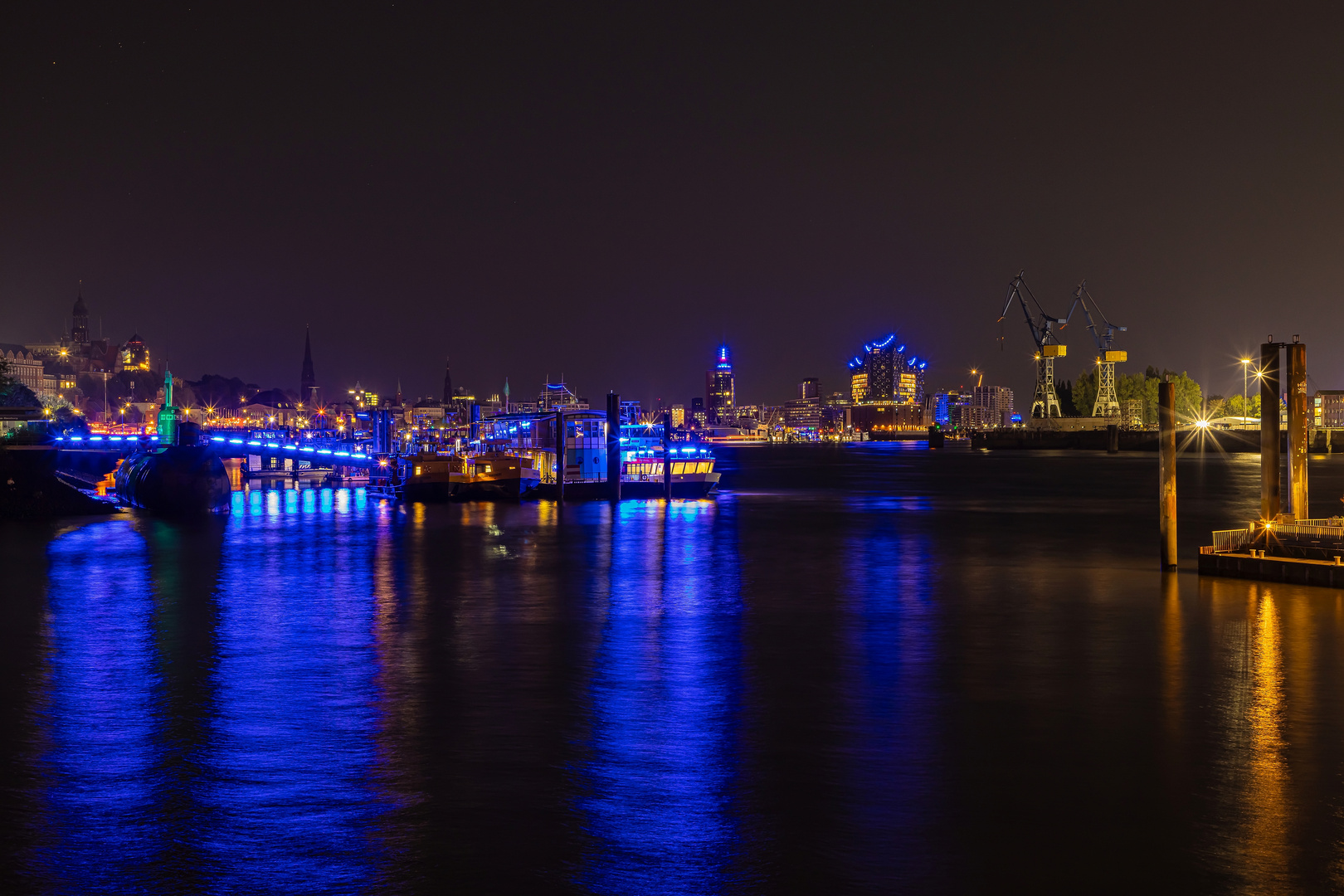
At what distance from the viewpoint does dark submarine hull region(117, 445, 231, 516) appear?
64000mm

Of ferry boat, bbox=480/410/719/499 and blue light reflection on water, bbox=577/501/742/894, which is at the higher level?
ferry boat, bbox=480/410/719/499

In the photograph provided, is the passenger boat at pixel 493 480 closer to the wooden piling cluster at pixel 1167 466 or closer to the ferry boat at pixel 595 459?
the ferry boat at pixel 595 459

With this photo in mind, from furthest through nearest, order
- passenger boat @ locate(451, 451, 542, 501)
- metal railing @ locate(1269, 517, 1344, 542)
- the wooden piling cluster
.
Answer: passenger boat @ locate(451, 451, 542, 501), the wooden piling cluster, metal railing @ locate(1269, 517, 1344, 542)

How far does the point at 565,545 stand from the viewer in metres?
44.4

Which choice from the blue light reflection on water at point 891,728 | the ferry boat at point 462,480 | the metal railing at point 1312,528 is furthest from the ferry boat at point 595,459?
the metal railing at point 1312,528

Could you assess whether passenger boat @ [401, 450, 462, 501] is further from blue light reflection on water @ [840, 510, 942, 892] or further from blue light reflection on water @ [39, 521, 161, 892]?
blue light reflection on water @ [840, 510, 942, 892]

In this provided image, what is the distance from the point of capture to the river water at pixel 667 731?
10000 mm

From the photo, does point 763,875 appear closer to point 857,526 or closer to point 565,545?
point 565,545

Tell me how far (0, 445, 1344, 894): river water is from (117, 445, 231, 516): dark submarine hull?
29.4 meters

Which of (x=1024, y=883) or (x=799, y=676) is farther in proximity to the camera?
(x=799, y=676)

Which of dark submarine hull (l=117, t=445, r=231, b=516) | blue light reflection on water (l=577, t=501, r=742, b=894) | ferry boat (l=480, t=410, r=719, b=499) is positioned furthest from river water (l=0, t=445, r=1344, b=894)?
ferry boat (l=480, t=410, r=719, b=499)

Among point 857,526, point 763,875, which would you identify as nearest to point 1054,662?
point 763,875

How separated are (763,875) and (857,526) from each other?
4731 centimetres

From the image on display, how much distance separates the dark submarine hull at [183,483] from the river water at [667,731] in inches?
1158
